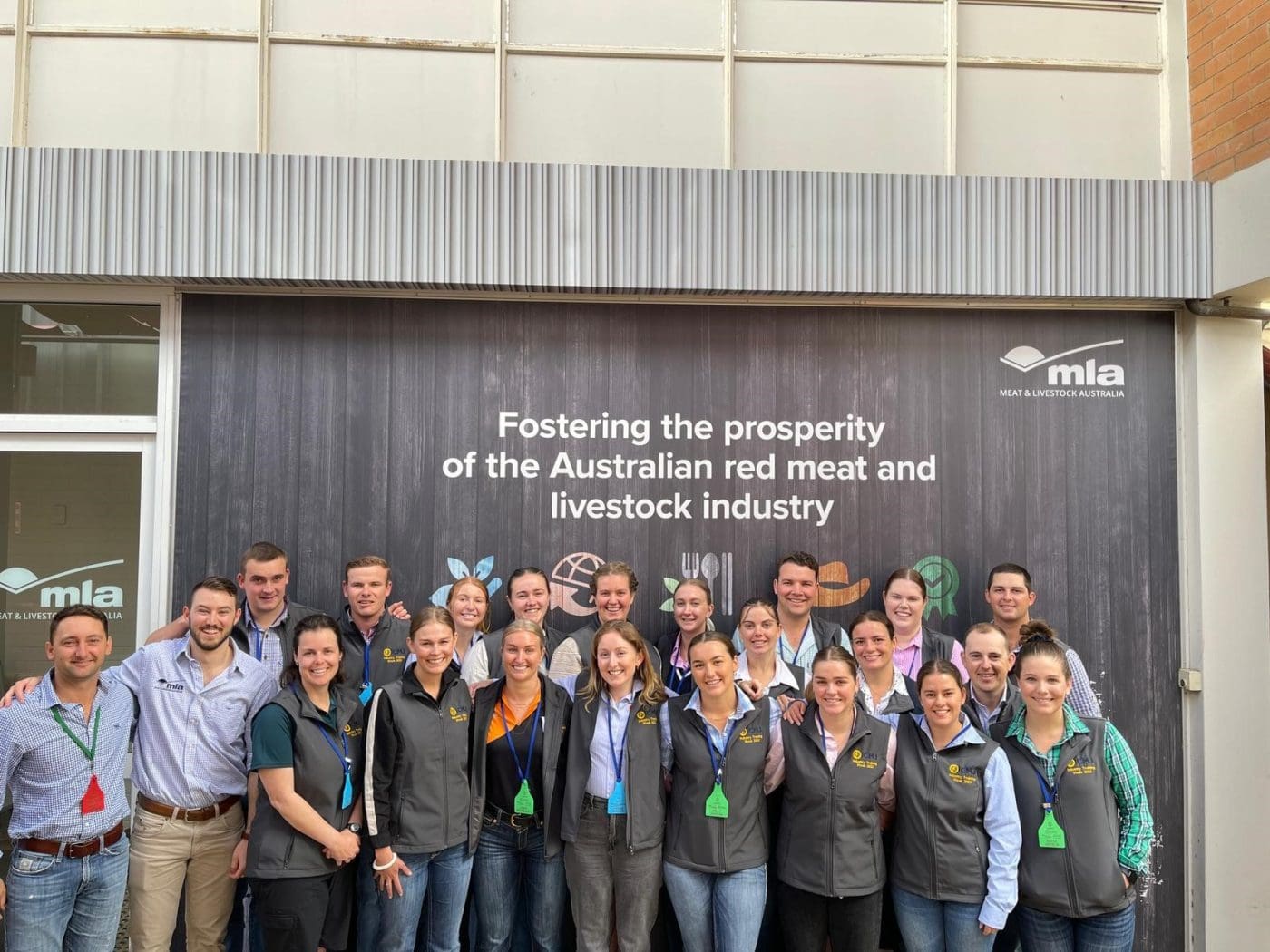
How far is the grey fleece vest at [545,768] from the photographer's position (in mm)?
3912

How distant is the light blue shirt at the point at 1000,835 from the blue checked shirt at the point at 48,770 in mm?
3302

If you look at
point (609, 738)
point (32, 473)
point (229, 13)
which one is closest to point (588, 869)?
point (609, 738)

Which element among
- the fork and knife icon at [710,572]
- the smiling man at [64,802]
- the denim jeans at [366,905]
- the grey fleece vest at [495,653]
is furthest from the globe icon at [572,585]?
the smiling man at [64,802]

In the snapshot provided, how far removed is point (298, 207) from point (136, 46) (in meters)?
1.37

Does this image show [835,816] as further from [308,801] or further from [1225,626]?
[1225,626]

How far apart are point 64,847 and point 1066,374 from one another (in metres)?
5.33

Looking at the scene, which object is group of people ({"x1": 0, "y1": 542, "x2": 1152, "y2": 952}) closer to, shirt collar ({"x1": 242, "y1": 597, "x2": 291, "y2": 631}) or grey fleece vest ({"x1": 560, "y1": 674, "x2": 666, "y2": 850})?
grey fleece vest ({"x1": 560, "y1": 674, "x2": 666, "y2": 850})

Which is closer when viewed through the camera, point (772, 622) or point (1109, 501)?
point (772, 622)

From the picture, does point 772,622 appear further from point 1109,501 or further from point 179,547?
point 179,547

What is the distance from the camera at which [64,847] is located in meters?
3.57

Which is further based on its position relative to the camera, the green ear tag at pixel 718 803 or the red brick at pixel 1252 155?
the red brick at pixel 1252 155

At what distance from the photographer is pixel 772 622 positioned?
14.1 feet

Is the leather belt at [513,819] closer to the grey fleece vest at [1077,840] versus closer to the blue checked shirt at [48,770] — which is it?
the blue checked shirt at [48,770]

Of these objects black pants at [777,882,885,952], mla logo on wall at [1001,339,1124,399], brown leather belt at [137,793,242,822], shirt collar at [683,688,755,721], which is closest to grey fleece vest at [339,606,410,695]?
brown leather belt at [137,793,242,822]
